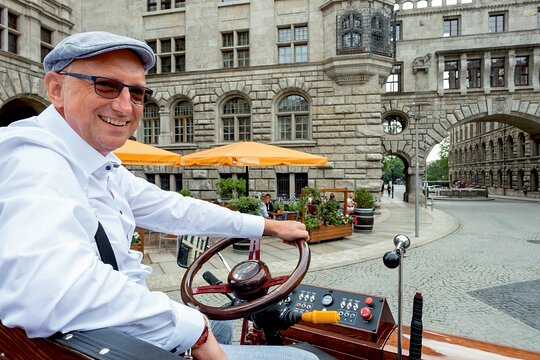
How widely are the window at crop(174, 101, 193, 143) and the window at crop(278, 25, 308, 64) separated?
574 cm

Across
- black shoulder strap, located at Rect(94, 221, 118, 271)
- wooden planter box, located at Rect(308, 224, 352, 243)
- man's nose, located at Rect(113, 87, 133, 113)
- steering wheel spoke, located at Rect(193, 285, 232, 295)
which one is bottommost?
wooden planter box, located at Rect(308, 224, 352, 243)

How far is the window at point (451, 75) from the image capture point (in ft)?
84.5

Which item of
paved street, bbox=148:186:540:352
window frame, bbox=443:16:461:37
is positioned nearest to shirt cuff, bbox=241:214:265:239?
paved street, bbox=148:186:540:352

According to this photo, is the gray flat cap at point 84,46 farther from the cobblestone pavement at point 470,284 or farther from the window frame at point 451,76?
the window frame at point 451,76

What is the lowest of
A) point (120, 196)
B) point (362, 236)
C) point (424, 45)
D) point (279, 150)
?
point (362, 236)

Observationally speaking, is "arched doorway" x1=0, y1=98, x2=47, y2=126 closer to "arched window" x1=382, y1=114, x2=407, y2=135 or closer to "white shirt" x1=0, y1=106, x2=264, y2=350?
"white shirt" x1=0, y1=106, x2=264, y2=350

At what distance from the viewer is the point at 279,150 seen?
1084 centimetres

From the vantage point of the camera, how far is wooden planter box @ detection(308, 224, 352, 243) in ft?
30.6

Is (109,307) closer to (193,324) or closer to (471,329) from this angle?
(193,324)

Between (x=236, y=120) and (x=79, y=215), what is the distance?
1710cm

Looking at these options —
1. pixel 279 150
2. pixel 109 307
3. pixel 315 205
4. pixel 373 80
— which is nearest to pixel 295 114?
pixel 373 80

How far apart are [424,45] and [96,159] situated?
95.3 feet

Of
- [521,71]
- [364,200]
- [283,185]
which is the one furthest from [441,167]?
[364,200]

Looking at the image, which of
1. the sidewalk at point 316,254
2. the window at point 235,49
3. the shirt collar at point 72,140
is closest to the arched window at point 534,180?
the sidewalk at point 316,254
